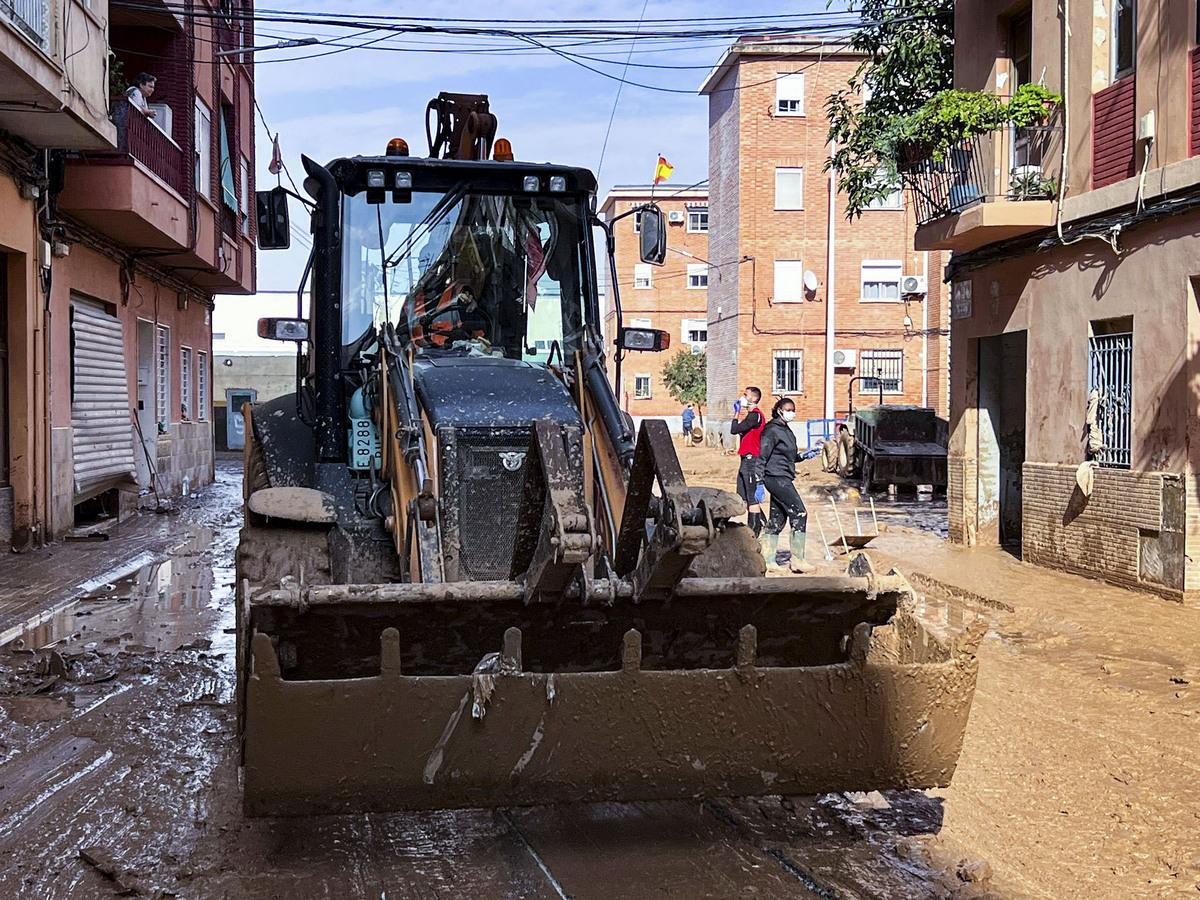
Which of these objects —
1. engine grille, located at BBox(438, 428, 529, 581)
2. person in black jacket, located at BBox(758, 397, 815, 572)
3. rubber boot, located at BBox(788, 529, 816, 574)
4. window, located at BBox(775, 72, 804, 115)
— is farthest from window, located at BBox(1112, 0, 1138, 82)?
window, located at BBox(775, 72, 804, 115)

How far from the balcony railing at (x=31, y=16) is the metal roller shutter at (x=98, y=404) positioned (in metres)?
4.43

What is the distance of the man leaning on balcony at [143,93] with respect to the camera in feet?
49.7

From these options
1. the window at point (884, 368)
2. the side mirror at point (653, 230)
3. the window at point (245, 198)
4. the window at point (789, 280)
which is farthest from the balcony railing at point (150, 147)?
the window at point (884, 368)

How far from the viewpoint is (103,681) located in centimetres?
722

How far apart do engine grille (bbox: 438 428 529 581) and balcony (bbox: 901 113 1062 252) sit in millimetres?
8525

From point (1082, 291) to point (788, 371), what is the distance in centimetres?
2675

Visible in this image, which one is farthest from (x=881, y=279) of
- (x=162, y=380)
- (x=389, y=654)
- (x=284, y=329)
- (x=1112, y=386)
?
(x=389, y=654)

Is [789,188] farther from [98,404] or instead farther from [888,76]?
[98,404]

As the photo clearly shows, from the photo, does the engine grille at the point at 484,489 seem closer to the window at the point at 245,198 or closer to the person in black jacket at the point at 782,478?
the person in black jacket at the point at 782,478

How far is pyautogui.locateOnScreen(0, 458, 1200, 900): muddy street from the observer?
4176mm

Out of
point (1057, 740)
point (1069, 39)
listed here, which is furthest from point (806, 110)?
point (1057, 740)

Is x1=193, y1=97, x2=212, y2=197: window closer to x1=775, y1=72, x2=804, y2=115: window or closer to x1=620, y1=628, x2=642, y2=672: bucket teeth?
x1=620, y1=628, x2=642, y2=672: bucket teeth

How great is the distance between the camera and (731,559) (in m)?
5.57

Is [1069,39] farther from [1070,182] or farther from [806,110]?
[806,110]
